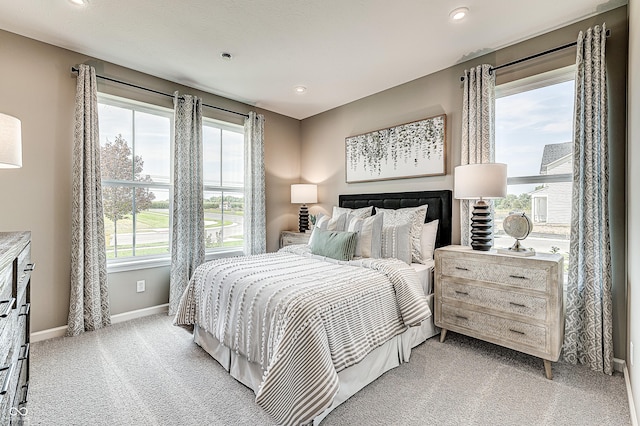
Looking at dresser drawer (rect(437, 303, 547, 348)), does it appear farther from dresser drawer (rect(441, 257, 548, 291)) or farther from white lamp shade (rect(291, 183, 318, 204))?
white lamp shade (rect(291, 183, 318, 204))

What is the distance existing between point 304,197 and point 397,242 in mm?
1956

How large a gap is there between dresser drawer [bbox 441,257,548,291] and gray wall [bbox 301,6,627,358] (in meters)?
0.62

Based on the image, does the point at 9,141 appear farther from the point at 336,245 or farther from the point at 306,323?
the point at 336,245

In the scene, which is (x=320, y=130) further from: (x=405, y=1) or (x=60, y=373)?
(x=60, y=373)

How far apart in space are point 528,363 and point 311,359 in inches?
73.7

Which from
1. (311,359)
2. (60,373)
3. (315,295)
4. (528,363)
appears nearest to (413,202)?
(528,363)

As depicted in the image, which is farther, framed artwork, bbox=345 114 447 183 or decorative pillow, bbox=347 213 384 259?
framed artwork, bbox=345 114 447 183

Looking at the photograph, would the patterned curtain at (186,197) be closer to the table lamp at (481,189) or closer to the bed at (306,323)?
the bed at (306,323)

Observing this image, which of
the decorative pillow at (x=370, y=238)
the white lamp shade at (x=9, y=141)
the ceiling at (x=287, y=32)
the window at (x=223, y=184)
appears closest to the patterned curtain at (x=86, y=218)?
the ceiling at (x=287, y=32)

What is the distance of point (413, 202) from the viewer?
11.2 ft

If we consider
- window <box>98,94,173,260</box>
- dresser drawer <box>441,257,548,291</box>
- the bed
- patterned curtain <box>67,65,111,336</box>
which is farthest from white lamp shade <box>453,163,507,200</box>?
patterned curtain <box>67,65,111,336</box>

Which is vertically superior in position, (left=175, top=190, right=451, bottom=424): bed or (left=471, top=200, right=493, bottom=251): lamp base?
(left=471, top=200, right=493, bottom=251): lamp base

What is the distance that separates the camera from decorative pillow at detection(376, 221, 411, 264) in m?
2.82

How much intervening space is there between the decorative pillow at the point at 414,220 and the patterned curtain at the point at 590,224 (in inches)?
46.3
